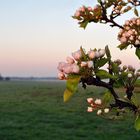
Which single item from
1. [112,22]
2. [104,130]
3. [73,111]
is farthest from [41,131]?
[112,22]

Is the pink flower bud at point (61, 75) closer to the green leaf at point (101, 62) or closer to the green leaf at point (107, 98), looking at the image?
the green leaf at point (101, 62)

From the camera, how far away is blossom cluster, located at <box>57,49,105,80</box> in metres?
1.80

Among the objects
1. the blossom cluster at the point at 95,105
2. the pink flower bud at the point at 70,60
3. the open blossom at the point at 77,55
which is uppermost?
the open blossom at the point at 77,55

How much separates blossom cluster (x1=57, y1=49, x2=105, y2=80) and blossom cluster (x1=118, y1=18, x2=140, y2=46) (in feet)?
1.34

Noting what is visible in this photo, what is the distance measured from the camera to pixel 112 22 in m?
2.65

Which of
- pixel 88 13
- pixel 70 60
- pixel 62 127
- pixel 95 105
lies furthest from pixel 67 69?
pixel 62 127

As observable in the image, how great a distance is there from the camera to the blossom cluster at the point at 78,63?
1802 mm

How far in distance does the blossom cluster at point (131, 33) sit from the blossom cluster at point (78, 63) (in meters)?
0.41

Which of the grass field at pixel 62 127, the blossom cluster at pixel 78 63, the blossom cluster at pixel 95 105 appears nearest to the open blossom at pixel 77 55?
the blossom cluster at pixel 78 63

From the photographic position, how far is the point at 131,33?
2270 mm

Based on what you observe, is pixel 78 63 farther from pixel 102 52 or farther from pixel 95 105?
pixel 95 105

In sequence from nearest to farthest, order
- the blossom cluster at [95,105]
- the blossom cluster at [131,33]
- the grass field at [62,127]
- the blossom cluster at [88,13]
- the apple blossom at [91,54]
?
the apple blossom at [91,54]
the blossom cluster at [95,105]
the blossom cluster at [131,33]
the blossom cluster at [88,13]
the grass field at [62,127]

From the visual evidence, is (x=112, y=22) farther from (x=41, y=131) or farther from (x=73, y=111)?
(x=73, y=111)

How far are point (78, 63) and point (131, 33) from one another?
56cm
